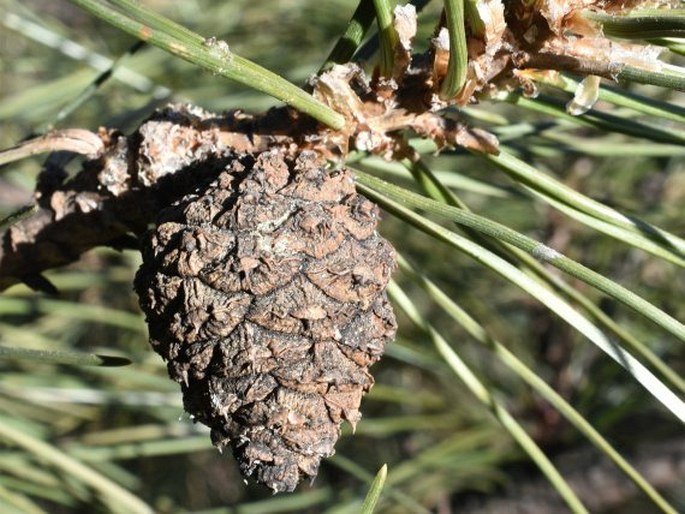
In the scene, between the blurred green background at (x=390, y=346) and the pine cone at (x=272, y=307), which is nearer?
the pine cone at (x=272, y=307)

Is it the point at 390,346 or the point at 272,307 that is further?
the point at 390,346

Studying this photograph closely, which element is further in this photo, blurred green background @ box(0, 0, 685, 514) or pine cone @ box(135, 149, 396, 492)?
blurred green background @ box(0, 0, 685, 514)

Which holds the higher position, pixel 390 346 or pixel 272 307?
pixel 272 307

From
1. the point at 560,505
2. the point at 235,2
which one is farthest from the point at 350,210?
the point at 235,2

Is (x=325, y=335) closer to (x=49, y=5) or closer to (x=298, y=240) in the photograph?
(x=298, y=240)
